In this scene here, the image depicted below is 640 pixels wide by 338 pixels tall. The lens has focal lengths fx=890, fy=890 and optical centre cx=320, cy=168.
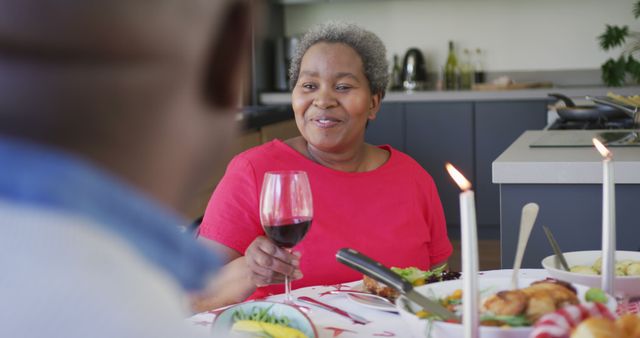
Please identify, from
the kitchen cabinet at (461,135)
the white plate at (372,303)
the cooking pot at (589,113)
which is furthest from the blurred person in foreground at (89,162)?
the kitchen cabinet at (461,135)

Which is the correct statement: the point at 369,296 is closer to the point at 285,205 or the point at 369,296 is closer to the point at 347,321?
Result: the point at 347,321

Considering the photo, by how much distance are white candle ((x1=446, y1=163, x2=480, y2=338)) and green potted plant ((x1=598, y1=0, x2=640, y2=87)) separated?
15.6 feet

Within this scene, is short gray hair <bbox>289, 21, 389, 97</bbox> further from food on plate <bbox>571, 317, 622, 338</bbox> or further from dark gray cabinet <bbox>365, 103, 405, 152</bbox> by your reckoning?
dark gray cabinet <bbox>365, 103, 405, 152</bbox>

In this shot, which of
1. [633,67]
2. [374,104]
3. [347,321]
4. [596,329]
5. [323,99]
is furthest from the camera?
[633,67]

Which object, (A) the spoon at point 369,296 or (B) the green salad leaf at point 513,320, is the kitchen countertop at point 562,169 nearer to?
(A) the spoon at point 369,296

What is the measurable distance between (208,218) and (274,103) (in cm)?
385

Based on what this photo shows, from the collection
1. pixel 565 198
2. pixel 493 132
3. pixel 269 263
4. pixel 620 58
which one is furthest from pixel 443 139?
pixel 269 263

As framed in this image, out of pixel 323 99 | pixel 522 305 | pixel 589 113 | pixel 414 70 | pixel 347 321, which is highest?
pixel 414 70

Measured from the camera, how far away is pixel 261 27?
16.3 inches

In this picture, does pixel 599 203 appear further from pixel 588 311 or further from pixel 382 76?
pixel 588 311

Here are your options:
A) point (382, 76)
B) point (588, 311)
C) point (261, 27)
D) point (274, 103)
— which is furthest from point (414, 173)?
point (274, 103)

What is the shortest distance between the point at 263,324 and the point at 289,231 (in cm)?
25

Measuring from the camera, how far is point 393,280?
3.71 ft

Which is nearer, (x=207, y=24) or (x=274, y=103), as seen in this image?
(x=207, y=24)
